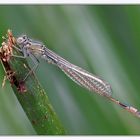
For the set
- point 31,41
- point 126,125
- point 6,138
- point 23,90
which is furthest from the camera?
point 6,138

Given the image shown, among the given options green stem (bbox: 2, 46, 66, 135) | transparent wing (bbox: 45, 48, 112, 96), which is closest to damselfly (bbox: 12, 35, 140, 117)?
transparent wing (bbox: 45, 48, 112, 96)

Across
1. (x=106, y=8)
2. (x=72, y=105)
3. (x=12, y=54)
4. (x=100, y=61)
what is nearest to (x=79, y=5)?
(x=106, y=8)

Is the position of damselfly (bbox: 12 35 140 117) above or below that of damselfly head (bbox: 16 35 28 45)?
below

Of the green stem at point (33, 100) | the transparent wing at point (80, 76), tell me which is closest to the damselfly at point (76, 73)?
the transparent wing at point (80, 76)

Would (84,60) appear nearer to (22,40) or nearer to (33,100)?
(22,40)

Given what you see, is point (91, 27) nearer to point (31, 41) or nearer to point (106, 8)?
point (106, 8)

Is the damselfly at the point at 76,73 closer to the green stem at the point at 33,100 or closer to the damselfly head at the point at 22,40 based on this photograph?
the damselfly head at the point at 22,40

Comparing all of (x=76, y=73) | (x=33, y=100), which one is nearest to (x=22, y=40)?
(x=76, y=73)

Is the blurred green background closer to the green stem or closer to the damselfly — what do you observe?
the damselfly
